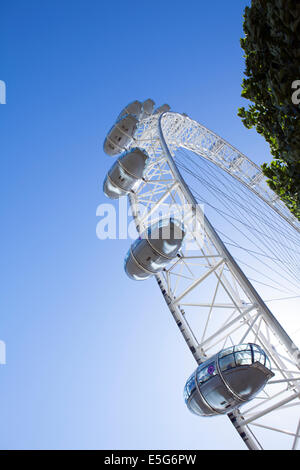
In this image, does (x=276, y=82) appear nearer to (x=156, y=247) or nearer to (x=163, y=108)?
(x=156, y=247)

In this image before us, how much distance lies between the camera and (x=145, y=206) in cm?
1000

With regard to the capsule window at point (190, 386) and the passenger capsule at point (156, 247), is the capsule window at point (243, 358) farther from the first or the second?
the passenger capsule at point (156, 247)

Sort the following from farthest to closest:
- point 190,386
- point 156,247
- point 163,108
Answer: point 163,108, point 156,247, point 190,386

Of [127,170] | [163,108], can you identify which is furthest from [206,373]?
[163,108]

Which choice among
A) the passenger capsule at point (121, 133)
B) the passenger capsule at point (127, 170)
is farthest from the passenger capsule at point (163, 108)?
the passenger capsule at point (127, 170)

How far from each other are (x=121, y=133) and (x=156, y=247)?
22.0ft

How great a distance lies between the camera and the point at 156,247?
5.94 metres

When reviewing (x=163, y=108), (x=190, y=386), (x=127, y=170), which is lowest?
(x=190, y=386)

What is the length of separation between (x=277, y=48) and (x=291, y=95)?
0.71 meters

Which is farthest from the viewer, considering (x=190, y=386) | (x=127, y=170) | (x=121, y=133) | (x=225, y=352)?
(x=121, y=133)

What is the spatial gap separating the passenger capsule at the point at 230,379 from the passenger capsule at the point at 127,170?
5.82m

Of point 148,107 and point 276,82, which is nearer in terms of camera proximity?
point 276,82

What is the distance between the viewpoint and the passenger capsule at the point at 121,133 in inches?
429
